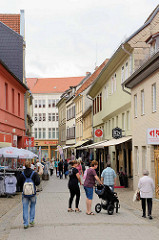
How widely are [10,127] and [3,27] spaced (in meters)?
10.5

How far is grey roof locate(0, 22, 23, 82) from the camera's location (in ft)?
120

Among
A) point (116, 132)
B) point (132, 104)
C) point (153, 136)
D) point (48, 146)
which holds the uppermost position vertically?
point (132, 104)

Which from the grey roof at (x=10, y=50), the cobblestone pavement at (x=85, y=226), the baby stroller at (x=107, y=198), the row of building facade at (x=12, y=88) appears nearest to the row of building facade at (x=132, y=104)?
the baby stroller at (x=107, y=198)

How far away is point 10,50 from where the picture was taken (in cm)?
3700

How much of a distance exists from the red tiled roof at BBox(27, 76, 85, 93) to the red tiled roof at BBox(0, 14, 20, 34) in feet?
185

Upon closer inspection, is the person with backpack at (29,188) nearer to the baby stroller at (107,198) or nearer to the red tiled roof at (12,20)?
the baby stroller at (107,198)

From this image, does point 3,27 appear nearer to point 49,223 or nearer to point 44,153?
point 49,223

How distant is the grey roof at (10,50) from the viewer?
36.6 m

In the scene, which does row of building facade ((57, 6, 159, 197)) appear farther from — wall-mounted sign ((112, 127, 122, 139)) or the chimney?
the chimney

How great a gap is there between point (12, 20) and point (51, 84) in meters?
60.5

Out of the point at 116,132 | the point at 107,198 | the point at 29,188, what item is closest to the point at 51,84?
the point at 116,132

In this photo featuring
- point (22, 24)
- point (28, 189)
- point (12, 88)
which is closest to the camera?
point (28, 189)

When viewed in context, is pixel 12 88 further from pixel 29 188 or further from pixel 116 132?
pixel 29 188

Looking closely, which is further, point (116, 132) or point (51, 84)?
point (51, 84)
